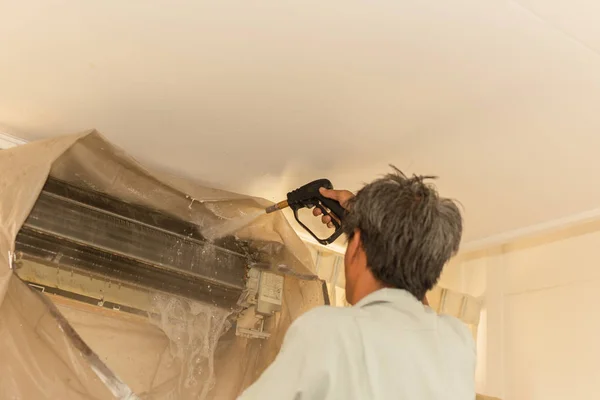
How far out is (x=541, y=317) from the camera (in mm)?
1829

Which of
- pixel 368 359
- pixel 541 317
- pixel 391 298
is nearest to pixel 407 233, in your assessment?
pixel 391 298

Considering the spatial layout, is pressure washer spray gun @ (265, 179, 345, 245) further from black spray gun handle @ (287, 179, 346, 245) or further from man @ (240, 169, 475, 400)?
man @ (240, 169, 475, 400)

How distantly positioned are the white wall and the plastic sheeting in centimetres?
72

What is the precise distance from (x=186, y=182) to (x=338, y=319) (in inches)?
27.2

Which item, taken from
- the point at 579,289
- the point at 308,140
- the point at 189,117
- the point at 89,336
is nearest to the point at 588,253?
the point at 579,289

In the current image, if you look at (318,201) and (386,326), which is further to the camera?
(318,201)

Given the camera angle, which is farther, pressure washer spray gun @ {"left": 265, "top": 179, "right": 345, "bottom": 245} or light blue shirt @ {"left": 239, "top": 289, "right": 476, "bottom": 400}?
pressure washer spray gun @ {"left": 265, "top": 179, "right": 345, "bottom": 245}

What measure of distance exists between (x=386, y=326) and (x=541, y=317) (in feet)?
3.77

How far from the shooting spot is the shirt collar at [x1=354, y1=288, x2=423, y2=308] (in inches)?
35.8

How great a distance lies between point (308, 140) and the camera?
54.9 inches

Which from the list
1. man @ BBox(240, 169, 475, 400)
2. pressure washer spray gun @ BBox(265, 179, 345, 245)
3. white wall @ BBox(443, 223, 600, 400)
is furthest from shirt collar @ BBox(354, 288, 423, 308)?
white wall @ BBox(443, 223, 600, 400)

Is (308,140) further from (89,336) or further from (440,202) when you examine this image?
(89,336)

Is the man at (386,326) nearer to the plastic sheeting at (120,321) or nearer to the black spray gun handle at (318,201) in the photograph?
the black spray gun handle at (318,201)

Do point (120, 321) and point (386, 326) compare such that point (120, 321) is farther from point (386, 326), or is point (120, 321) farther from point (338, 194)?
point (386, 326)
